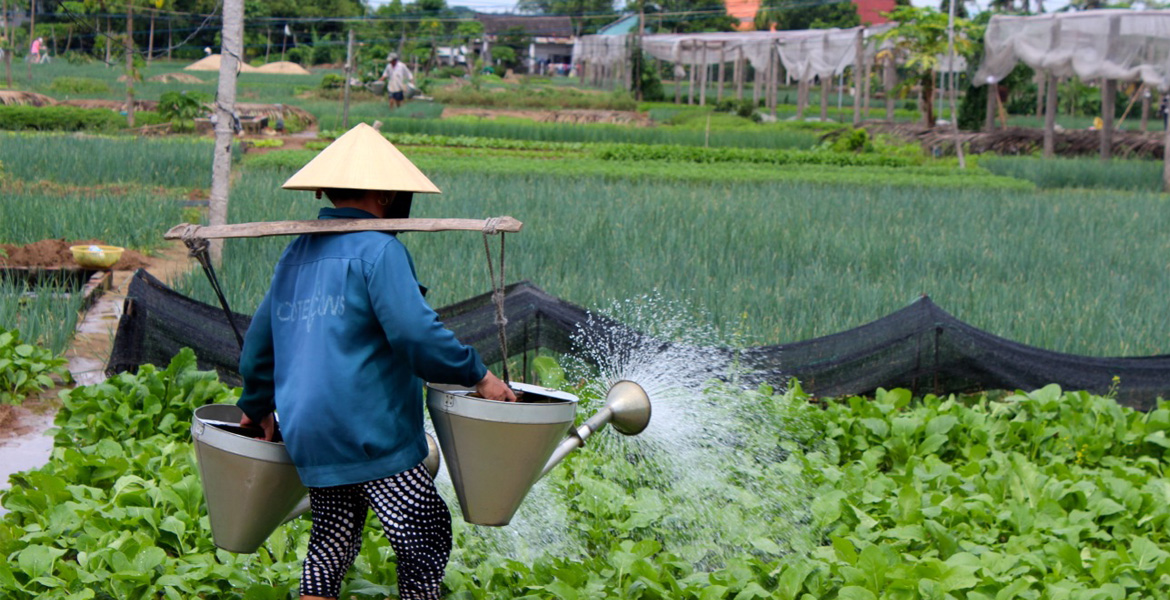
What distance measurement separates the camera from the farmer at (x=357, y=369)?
2.27 meters

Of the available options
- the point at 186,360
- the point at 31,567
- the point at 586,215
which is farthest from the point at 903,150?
the point at 31,567

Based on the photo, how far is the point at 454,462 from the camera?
2.43 meters

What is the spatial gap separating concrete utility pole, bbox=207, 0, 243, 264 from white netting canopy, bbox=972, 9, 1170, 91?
13.6m

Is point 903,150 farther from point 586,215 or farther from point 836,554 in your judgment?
point 836,554

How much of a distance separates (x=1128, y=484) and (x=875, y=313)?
7.68 ft

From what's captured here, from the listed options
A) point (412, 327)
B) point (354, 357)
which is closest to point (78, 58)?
point (354, 357)

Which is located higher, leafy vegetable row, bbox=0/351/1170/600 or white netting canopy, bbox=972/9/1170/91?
white netting canopy, bbox=972/9/1170/91

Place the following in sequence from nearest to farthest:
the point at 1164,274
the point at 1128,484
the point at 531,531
A: the point at 531,531 → the point at 1128,484 → the point at 1164,274

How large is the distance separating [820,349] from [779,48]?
79.2 feet

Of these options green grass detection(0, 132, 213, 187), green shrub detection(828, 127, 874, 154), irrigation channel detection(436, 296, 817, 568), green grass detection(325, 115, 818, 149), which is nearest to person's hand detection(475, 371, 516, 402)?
irrigation channel detection(436, 296, 817, 568)

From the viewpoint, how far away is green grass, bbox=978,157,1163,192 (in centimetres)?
1606

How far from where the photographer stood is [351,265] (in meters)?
2.29

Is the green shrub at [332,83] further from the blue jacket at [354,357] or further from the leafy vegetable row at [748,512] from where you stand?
the blue jacket at [354,357]

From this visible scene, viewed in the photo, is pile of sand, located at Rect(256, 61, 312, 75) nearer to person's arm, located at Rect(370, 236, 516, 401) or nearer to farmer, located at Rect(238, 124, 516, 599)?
farmer, located at Rect(238, 124, 516, 599)
